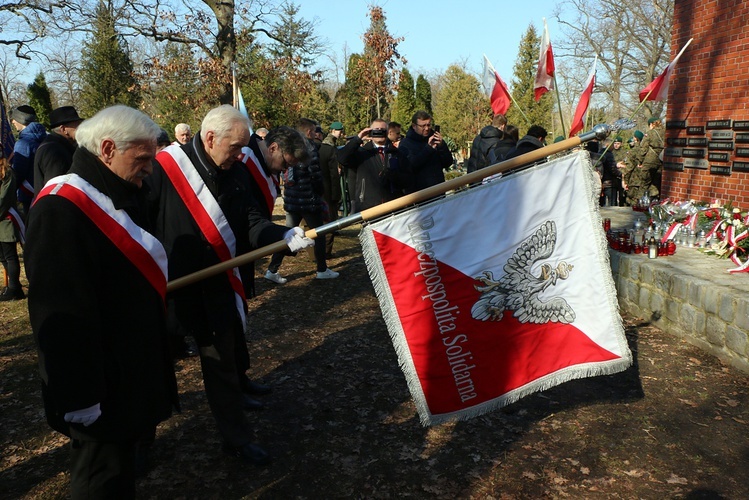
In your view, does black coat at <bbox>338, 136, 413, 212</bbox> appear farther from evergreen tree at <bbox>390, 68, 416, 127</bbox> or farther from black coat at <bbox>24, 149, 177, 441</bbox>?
evergreen tree at <bbox>390, 68, 416, 127</bbox>

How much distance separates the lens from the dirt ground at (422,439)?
344 cm

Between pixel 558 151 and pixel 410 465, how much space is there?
2.10 m

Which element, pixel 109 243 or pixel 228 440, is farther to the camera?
pixel 228 440

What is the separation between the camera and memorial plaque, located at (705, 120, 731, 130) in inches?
301

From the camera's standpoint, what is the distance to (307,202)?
8.06m

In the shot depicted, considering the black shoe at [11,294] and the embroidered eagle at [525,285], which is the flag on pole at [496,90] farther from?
the black shoe at [11,294]

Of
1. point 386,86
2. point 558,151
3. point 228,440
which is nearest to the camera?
point 558,151

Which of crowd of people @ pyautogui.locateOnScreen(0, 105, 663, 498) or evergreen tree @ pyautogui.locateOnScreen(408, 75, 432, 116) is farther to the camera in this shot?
evergreen tree @ pyautogui.locateOnScreen(408, 75, 432, 116)

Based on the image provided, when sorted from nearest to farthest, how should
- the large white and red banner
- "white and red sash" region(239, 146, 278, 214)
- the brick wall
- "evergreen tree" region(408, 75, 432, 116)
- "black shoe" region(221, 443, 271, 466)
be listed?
the large white and red banner, "black shoe" region(221, 443, 271, 466), "white and red sash" region(239, 146, 278, 214), the brick wall, "evergreen tree" region(408, 75, 432, 116)

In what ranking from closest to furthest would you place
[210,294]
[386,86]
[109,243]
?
[109,243] → [210,294] → [386,86]

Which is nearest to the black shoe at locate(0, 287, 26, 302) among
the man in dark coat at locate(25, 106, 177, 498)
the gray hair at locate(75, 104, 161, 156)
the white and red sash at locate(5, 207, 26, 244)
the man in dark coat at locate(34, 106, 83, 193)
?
the white and red sash at locate(5, 207, 26, 244)

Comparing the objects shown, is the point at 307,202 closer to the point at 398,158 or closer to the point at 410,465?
the point at 398,158

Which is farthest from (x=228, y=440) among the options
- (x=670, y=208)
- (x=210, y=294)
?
(x=670, y=208)

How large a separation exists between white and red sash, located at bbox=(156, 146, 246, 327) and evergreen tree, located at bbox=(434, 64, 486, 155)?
34184 mm
